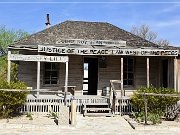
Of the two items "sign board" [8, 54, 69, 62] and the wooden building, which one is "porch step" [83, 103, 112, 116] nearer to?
the wooden building

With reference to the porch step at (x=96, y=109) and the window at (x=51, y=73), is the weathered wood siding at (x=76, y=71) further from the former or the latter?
the porch step at (x=96, y=109)

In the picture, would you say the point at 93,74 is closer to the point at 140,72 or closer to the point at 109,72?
the point at 109,72

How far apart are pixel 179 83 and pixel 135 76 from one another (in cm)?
268

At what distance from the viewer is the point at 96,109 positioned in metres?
13.7

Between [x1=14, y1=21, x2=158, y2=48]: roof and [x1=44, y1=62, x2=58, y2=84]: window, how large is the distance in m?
1.38

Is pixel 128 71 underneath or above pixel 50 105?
above

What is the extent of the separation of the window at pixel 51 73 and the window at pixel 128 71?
4.25 m

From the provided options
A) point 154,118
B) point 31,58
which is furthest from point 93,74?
point 154,118

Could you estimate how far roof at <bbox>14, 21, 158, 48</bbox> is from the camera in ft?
57.5

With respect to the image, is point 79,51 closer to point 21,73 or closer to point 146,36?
point 21,73

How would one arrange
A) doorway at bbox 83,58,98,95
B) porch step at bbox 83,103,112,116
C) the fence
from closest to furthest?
porch step at bbox 83,103,112,116, the fence, doorway at bbox 83,58,98,95

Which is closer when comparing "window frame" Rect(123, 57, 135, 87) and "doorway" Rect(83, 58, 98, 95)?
"window frame" Rect(123, 57, 135, 87)

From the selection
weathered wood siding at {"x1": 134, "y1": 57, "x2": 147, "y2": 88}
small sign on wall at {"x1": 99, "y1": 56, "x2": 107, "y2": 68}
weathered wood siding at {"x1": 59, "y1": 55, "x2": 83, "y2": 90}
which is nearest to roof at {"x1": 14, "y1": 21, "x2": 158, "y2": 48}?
weathered wood siding at {"x1": 134, "y1": 57, "x2": 147, "y2": 88}

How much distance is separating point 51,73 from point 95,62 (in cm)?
302
